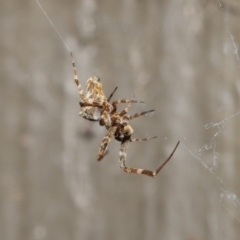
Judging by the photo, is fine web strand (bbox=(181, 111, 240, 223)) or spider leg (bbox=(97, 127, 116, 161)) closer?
spider leg (bbox=(97, 127, 116, 161))

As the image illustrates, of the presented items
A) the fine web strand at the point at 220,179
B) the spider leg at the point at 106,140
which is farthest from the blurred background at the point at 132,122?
the spider leg at the point at 106,140

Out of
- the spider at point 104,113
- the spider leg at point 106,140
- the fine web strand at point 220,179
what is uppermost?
the spider at point 104,113

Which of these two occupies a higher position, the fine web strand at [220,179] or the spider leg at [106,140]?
the spider leg at [106,140]

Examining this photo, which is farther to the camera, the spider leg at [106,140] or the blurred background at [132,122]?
the blurred background at [132,122]

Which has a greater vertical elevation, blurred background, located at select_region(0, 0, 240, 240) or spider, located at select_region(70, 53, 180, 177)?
spider, located at select_region(70, 53, 180, 177)

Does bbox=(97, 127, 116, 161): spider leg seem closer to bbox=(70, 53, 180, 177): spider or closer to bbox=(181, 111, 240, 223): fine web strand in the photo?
bbox=(70, 53, 180, 177): spider

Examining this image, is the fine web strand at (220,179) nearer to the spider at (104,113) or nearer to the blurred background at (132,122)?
the blurred background at (132,122)

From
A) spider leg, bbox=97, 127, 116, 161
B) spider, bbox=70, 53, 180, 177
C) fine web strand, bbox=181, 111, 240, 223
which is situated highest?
spider, bbox=70, 53, 180, 177

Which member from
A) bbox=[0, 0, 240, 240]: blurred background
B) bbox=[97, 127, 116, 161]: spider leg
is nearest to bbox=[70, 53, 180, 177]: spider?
bbox=[97, 127, 116, 161]: spider leg

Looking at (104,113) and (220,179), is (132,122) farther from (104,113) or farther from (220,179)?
(104,113)

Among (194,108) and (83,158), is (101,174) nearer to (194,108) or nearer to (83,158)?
(83,158)
